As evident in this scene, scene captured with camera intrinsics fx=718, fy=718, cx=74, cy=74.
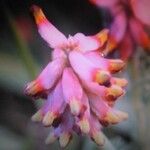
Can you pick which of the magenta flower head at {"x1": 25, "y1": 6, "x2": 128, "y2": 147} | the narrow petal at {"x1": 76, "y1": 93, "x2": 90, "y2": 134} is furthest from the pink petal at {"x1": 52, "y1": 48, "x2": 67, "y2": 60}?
the narrow petal at {"x1": 76, "y1": 93, "x2": 90, "y2": 134}

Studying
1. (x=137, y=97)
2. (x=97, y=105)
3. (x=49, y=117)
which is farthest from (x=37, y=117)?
(x=137, y=97)

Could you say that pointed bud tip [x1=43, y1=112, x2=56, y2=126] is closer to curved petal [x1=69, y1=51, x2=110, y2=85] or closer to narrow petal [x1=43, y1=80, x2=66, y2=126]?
narrow petal [x1=43, y1=80, x2=66, y2=126]

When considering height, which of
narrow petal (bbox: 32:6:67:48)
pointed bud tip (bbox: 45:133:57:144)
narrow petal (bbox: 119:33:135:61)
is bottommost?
pointed bud tip (bbox: 45:133:57:144)

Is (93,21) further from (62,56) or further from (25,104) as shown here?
(25,104)

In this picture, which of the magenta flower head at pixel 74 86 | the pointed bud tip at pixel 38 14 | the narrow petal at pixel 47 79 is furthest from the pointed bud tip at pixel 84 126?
the pointed bud tip at pixel 38 14

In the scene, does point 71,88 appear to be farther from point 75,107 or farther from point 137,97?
point 137,97

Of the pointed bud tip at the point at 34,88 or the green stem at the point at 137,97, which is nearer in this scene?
the pointed bud tip at the point at 34,88

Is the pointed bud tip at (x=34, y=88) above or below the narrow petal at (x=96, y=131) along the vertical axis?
above

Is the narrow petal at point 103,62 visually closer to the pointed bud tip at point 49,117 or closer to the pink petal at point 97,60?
the pink petal at point 97,60
